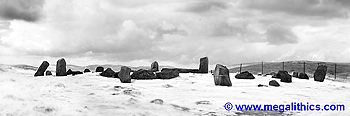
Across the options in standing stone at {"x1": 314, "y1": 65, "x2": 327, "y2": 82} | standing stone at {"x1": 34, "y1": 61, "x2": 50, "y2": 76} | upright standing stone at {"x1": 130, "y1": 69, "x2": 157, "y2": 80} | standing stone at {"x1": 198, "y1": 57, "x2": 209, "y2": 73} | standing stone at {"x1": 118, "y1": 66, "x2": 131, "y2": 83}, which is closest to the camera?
standing stone at {"x1": 118, "y1": 66, "x2": 131, "y2": 83}

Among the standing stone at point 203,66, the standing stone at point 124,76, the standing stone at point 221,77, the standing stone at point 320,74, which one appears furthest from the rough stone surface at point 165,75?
the standing stone at point 320,74

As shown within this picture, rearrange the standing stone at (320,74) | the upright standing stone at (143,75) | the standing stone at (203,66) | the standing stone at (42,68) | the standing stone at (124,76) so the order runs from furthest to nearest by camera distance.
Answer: the standing stone at (203,66) → the standing stone at (42,68) → the standing stone at (320,74) → the upright standing stone at (143,75) → the standing stone at (124,76)

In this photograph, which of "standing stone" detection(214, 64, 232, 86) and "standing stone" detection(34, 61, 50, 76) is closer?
"standing stone" detection(214, 64, 232, 86)

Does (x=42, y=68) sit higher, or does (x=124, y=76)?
(x=42, y=68)

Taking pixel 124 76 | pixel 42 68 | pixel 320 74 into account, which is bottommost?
pixel 124 76

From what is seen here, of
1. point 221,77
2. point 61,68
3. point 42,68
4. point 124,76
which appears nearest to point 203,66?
point 61,68

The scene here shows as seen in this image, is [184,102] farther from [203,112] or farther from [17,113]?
[17,113]

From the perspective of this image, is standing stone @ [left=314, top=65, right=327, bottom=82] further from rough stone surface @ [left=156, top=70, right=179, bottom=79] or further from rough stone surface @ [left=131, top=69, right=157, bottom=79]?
rough stone surface @ [left=131, top=69, right=157, bottom=79]

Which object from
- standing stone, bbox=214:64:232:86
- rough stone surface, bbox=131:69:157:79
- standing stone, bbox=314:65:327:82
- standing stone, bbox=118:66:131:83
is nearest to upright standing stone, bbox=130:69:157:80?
rough stone surface, bbox=131:69:157:79

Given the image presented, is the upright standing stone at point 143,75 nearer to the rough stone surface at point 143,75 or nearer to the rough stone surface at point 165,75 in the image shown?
the rough stone surface at point 143,75

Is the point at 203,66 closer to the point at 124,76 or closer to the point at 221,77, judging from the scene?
the point at 124,76

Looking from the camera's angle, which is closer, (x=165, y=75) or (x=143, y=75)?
(x=143, y=75)

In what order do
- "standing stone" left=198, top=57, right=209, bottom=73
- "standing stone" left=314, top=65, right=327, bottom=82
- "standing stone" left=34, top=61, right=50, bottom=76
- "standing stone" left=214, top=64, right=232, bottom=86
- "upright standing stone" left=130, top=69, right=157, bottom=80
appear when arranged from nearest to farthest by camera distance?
"standing stone" left=214, top=64, right=232, bottom=86 < "upright standing stone" left=130, top=69, right=157, bottom=80 < "standing stone" left=314, top=65, right=327, bottom=82 < "standing stone" left=34, top=61, right=50, bottom=76 < "standing stone" left=198, top=57, right=209, bottom=73

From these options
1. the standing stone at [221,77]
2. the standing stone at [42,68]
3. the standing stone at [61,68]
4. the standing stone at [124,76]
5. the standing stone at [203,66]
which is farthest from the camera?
the standing stone at [203,66]
